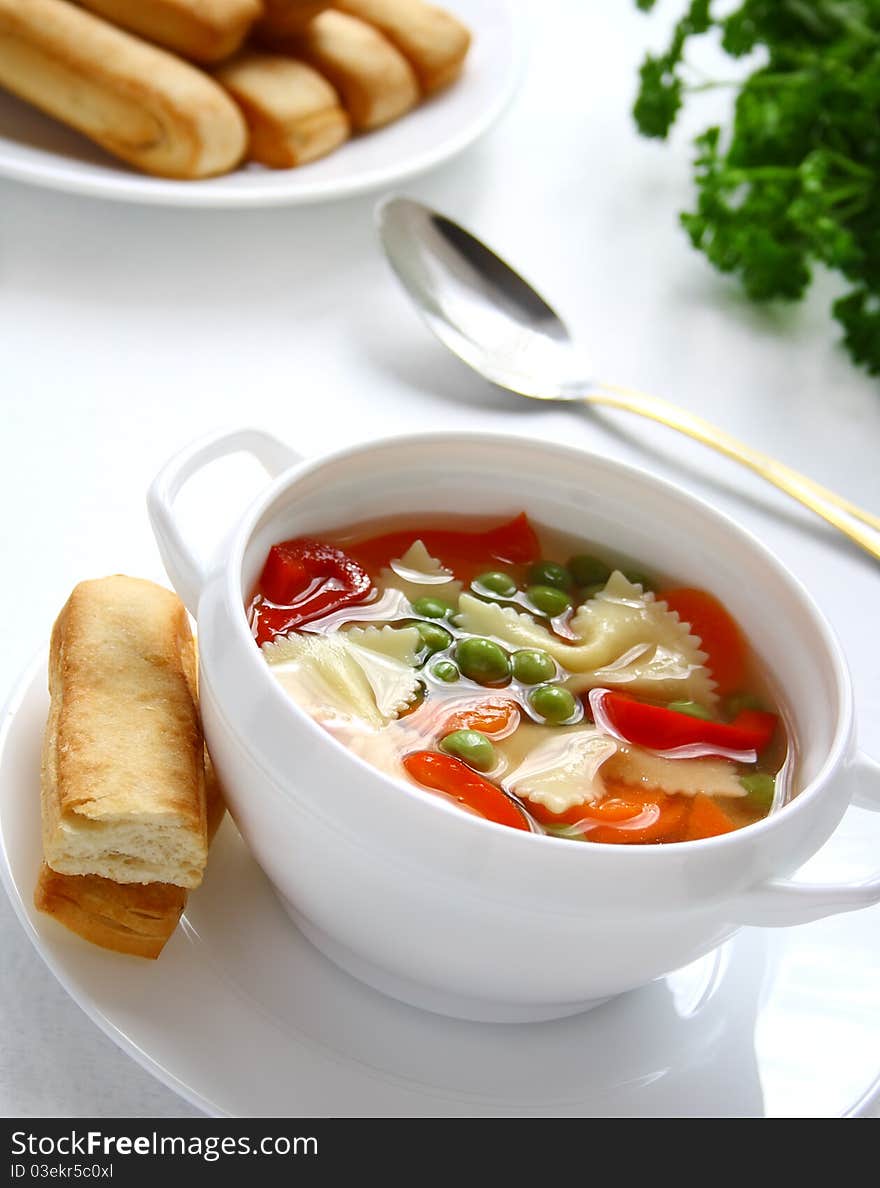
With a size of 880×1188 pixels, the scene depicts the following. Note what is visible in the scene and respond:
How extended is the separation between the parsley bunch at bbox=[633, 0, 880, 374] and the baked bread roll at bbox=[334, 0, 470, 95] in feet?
1.28

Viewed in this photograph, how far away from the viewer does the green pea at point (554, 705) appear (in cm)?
144

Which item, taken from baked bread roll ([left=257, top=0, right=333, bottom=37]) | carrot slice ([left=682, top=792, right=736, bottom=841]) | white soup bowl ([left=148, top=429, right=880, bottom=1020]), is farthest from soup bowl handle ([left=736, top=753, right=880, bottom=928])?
baked bread roll ([left=257, top=0, right=333, bottom=37])

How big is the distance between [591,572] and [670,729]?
0.82 feet

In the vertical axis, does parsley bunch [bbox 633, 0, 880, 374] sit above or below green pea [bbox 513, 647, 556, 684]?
above

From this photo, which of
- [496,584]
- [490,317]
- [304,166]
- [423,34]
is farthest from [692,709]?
[423,34]

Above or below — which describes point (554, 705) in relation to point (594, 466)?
below

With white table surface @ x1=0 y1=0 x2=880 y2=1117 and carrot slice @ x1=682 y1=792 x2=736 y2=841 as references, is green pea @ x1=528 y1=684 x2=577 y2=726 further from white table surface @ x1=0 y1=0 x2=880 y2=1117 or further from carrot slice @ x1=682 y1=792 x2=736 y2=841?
white table surface @ x1=0 y1=0 x2=880 y2=1117

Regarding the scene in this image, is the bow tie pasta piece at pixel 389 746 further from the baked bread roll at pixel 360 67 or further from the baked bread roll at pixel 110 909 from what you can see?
the baked bread roll at pixel 360 67

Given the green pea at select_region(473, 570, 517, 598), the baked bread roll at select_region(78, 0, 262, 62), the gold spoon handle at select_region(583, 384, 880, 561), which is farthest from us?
the baked bread roll at select_region(78, 0, 262, 62)

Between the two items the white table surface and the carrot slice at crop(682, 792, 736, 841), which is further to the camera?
the white table surface

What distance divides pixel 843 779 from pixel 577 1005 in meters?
0.34

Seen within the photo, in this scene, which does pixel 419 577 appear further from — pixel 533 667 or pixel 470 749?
pixel 470 749

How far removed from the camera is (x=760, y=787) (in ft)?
4.63

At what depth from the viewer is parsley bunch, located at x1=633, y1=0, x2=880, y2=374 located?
265 cm
